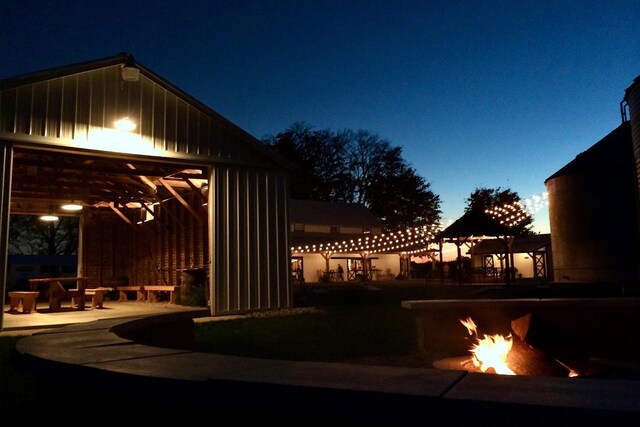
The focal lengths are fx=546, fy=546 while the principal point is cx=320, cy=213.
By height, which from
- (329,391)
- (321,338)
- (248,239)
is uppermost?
(248,239)

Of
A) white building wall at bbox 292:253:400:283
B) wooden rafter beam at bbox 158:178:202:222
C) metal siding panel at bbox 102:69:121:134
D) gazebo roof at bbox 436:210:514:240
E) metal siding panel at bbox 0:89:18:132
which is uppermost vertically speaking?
metal siding panel at bbox 102:69:121:134

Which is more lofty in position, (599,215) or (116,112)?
(116,112)

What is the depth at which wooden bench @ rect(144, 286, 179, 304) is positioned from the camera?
16031mm

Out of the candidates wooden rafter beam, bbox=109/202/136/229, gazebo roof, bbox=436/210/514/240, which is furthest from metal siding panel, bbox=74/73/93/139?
gazebo roof, bbox=436/210/514/240

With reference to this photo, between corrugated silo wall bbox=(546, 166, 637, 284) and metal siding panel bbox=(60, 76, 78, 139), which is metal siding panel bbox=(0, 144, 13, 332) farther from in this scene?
corrugated silo wall bbox=(546, 166, 637, 284)

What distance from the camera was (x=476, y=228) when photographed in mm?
20266

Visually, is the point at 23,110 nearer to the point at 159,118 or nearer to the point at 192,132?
the point at 159,118

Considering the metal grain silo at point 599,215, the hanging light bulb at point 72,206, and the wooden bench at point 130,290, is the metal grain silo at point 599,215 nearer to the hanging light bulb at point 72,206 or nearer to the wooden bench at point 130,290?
the wooden bench at point 130,290

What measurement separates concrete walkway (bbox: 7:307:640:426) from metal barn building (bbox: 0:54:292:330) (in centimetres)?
832

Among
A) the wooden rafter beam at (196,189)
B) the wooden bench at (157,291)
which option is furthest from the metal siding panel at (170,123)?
the wooden bench at (157,291)

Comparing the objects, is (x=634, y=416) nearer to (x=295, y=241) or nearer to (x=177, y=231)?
(x=177, y=231)

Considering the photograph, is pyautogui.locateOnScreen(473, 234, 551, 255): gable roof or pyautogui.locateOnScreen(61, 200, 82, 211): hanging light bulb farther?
pyautogui.locateOnScreen(473, 234, 551, 255): gable roof

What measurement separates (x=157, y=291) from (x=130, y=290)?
6.52 feet

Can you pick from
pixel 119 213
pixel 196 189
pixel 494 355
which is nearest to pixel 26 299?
pixel 196 189
